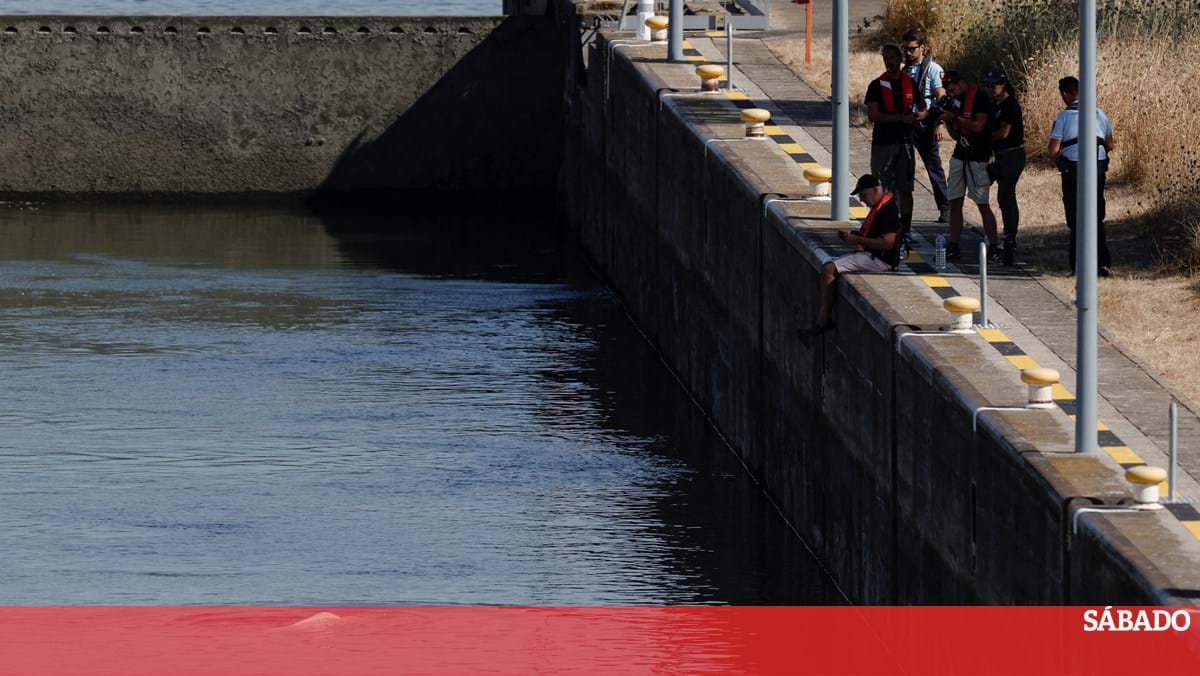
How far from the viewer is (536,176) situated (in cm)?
3591

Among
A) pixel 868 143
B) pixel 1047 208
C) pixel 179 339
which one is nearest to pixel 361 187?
pixel 179 339

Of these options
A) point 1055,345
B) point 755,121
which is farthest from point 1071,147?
point 755,121

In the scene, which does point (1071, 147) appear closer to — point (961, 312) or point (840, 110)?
point (840, 110)

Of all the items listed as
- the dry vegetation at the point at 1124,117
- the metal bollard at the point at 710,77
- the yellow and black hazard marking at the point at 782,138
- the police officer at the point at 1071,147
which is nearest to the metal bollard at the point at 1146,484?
the dry vegetation at the point at 1124,117

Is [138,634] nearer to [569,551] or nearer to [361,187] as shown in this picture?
[569,551]

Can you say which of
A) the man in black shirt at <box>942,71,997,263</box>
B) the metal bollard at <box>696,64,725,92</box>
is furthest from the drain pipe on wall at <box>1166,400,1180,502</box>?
the metal bollard at <box>696,64,725,92</box>

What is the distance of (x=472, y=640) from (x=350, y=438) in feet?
20.1

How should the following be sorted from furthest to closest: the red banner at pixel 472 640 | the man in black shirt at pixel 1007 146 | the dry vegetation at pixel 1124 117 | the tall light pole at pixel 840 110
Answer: the tall light pole at pixel 840 110
the man in black shirt at pixel 1007 146
the dry vegetation at pixel 1124 117
the red banner at pixel 472 640

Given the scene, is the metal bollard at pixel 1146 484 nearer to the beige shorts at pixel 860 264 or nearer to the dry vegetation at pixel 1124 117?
the dry vegetation at pixel 1124 117

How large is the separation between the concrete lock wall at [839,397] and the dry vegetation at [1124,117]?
1.79m

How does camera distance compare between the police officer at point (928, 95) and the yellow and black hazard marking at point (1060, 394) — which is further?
the police officer at point (928, 95)

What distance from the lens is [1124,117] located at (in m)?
23.1

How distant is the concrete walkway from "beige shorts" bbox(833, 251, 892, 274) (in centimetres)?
41

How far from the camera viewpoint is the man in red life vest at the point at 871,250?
58.1 ft
